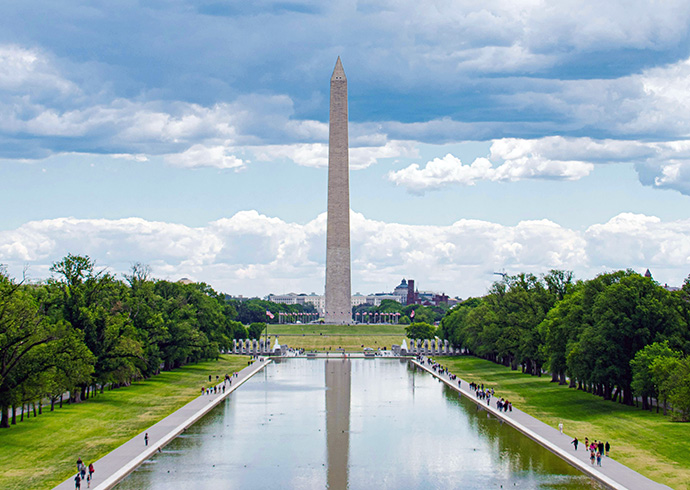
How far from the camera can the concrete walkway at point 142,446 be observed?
3001cm

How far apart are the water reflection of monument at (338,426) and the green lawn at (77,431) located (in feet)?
30.5

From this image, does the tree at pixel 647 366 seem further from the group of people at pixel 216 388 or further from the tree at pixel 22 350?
the tree at pixel 22 350

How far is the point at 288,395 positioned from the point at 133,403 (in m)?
10.5

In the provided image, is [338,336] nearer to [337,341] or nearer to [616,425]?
[337,341]

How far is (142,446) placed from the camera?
36562mm

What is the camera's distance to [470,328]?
91.2 m

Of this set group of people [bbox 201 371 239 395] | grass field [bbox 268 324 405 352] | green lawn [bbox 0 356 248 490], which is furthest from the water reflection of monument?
grass field [bbox 268 324 405 352]

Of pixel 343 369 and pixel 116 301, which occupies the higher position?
pixel 116 301

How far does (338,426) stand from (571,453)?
42.7ft

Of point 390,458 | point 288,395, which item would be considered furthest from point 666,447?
point 288,395

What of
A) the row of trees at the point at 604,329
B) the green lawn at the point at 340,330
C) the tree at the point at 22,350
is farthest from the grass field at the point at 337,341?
the tree at the point at 22,350

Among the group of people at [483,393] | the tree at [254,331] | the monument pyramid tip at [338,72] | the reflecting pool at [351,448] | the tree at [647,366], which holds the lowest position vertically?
the reflecting pool at [351,448]

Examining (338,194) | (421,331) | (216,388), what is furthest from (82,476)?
(338,194)

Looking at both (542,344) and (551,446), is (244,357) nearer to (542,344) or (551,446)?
(542,344)
